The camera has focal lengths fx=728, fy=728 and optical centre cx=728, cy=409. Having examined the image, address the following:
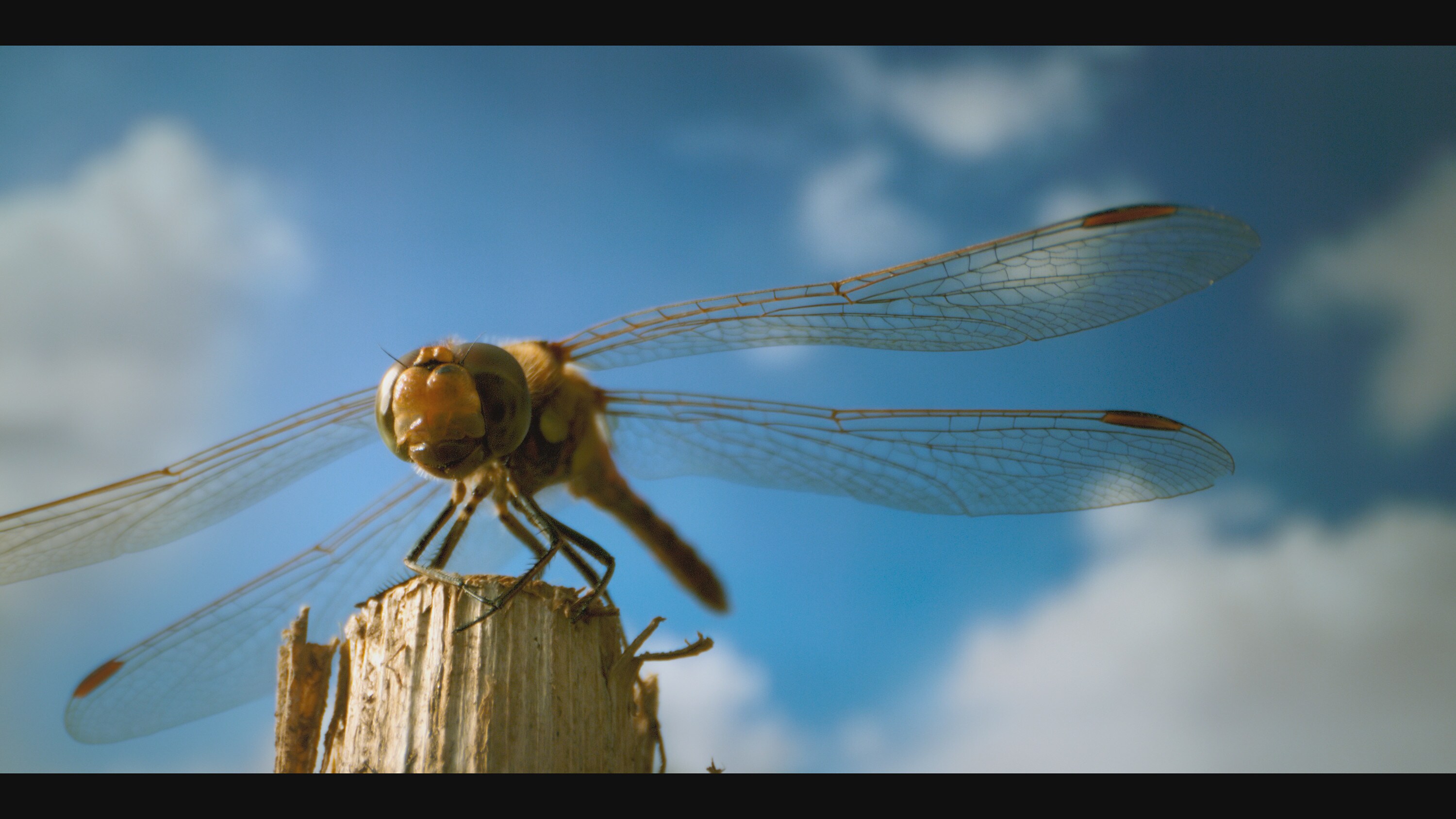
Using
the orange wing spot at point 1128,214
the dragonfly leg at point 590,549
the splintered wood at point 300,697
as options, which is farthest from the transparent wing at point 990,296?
the splintered wood at point 300,697

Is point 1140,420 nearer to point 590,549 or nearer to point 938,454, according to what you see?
point 938,454

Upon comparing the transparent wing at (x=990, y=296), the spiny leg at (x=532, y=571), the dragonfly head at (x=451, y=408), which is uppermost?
the transparent wing at (x=990, y=296)

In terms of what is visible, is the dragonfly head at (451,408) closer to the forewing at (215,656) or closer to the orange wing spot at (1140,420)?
the forewing at (215,656)

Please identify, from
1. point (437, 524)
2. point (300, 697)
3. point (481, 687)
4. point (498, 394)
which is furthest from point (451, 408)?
point (300, 697)

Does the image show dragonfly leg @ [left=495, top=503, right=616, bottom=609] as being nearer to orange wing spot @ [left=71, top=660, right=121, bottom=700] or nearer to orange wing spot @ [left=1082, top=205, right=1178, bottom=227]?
orange wing spot @ [left=71, top=660, right=121, bottom=700]

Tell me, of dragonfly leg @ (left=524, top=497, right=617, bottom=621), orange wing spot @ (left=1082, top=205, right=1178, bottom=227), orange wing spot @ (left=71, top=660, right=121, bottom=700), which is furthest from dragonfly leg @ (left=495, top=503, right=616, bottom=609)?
orange wing spot @ (left=1082, top=205, right=1178, bottom=227)
